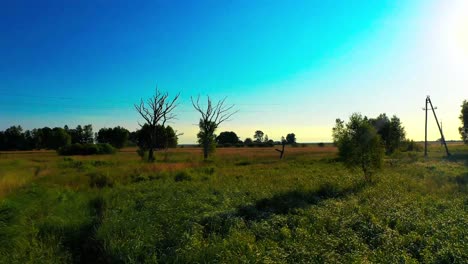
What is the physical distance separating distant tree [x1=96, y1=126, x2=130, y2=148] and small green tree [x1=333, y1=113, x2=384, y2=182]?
84011 mm

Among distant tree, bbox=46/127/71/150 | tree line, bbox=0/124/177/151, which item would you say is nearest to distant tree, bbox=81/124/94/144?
tree line, bbox=0/124/177/151

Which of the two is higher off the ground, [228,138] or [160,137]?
[228,138]

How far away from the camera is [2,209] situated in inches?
409

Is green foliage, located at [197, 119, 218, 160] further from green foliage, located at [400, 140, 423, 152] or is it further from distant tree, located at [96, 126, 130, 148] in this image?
distant tree, located at [96, 126, 130, 148]

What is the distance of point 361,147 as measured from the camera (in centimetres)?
1911

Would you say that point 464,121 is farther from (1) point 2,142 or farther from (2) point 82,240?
(1) point 2,142

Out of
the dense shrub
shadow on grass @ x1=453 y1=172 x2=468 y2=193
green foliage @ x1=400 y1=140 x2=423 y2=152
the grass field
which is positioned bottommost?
the grass field

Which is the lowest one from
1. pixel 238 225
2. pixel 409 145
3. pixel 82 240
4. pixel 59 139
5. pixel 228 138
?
pixel 82 240

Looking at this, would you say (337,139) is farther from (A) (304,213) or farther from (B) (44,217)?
(B) (44,217)

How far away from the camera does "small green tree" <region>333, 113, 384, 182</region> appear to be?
752 inches

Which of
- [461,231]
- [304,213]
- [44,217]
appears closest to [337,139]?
[304,213]

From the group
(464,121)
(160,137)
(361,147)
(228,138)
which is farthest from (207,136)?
(228,138)

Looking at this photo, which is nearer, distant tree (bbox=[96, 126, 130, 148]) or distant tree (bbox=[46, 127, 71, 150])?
distant tree (bbox=[46, 127, 71, 150])

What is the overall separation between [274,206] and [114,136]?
293 ft
